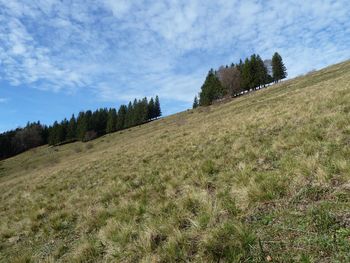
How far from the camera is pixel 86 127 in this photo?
95.4 metres

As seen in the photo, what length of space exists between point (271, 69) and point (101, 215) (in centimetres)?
8706

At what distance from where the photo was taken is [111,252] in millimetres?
5301

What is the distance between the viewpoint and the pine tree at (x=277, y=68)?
8150 centimetres

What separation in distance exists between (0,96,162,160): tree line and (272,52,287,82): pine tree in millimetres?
44712

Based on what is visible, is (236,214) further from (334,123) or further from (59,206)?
(59,206)

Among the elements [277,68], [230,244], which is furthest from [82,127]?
[230,244]

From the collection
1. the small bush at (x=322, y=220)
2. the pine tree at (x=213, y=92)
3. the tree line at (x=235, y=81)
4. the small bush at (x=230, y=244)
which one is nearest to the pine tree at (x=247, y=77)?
the tree line at (x=235, y=81)

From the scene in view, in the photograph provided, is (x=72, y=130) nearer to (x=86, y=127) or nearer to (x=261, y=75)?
(x=86, y=127)

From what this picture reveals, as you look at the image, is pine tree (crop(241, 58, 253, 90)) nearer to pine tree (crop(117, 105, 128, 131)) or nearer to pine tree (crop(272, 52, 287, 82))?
pine tree (crop(272, 52, 287, 82))

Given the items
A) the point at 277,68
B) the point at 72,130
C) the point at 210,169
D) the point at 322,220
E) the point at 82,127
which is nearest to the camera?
the point at 322,220

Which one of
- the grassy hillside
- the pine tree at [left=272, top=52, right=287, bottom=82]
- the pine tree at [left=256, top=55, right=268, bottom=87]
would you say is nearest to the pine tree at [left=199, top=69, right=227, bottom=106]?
the pine tree at [left=256, top=55, right=268, bottom=87]

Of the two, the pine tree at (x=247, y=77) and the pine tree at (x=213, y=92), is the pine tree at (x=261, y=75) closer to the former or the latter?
the pine tree at (x=247, y=77)

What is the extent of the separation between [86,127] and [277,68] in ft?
201

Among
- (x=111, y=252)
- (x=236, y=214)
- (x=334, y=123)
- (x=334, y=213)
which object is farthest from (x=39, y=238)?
(x=334, y=123)
